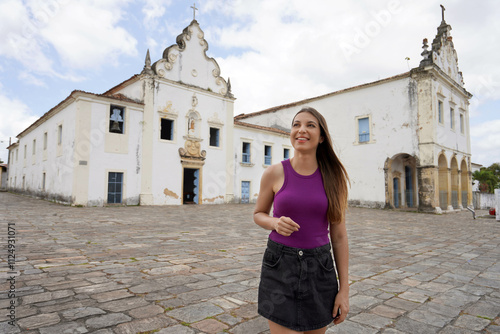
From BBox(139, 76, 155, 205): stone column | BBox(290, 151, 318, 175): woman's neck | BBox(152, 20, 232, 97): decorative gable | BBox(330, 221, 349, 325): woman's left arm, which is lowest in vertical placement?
BBox(330, 221, 349, 325): woman's left arm

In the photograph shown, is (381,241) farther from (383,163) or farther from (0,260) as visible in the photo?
(383,163)

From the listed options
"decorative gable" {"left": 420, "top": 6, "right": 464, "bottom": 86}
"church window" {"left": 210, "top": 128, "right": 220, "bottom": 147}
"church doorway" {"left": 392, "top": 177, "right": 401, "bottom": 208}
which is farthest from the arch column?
"church window" {"left": 210, "top": 128, "right": 220, "bottom": 147}

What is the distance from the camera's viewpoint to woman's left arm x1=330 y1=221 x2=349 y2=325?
5.40 feet

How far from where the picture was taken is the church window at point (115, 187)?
1616 cm

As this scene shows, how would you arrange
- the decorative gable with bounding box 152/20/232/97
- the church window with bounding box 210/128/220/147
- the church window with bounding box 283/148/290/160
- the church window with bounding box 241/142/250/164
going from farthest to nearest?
the church window with bounding box 283/148/290/160 < the church window with bounding box 241/142/250/164 < the church window with bounding box 210/128/220/147 < the decorative gable with bounding box 152/20/232/97

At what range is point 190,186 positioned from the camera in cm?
2242

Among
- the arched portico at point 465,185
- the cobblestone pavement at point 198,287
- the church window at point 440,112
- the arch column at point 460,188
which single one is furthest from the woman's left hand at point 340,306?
the arched portico at point 465,185

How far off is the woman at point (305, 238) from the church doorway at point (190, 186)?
18.2 meters

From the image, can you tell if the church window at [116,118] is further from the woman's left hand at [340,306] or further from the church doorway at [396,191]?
the church doorway at [396,191]

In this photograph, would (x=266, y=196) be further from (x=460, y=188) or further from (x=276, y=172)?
(x=460, y=188)

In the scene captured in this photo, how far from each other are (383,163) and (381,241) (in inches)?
553

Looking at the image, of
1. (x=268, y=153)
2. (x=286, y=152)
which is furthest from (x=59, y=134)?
(x=286, y=152)

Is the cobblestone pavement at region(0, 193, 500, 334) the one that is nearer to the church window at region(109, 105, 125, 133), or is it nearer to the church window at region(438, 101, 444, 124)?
the church window at region(109, 105, 125, 133)

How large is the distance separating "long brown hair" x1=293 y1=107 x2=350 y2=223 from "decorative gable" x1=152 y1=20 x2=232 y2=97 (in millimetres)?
17803
